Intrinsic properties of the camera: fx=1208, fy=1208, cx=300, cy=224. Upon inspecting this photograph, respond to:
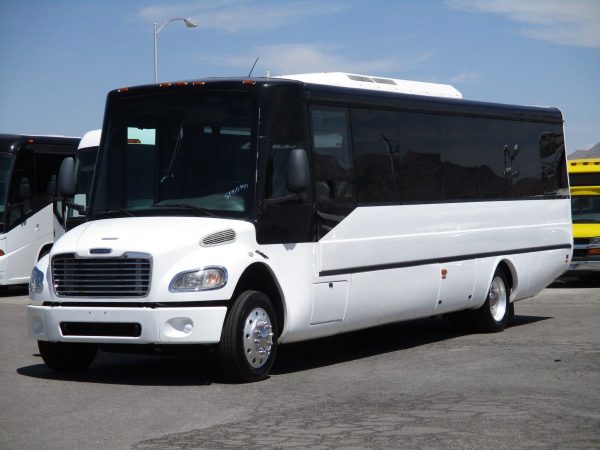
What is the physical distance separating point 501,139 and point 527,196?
96cm

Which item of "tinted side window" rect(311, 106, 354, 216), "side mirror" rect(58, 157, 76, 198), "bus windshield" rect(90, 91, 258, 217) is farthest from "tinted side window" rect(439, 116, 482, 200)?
"side mirror" rect(58, 157, 76, 198)

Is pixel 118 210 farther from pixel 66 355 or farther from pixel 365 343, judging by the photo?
pixel 365 343

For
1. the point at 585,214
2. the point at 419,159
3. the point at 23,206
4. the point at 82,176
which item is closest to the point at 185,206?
the point at 419,159

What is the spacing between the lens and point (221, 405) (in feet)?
32.1

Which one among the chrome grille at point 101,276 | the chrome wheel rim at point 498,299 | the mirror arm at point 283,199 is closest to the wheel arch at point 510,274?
the chrome wheel rim at point 498,299

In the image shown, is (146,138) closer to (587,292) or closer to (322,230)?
(322,230)

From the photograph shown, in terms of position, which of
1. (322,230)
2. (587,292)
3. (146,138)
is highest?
(146,138)

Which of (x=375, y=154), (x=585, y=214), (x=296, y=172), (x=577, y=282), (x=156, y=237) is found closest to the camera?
(x=156, y=237)

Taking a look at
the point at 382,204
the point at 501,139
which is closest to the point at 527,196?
the point at 501,139

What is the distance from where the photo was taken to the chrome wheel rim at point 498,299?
1623 centimetres

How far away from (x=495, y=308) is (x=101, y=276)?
23.0 ft

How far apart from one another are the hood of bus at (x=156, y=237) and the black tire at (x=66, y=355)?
1.02 metres

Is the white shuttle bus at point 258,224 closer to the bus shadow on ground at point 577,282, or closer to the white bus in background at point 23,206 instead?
the bus shadow on ground at point 577,282

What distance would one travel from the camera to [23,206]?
2469 centimetres
